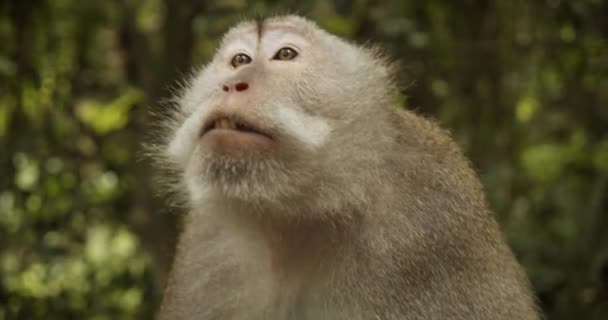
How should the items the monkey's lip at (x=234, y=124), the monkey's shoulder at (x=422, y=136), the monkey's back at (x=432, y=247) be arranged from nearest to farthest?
1. the monkey's lip at (x=234, y=124)
2. the monkey's back at (x=432, y=247)
3. the monkey's shoulder at (x=422, y=136)

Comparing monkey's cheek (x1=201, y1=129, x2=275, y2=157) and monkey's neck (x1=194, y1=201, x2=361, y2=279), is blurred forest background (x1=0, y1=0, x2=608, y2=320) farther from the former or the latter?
monkey's cheek (x1=201, y1=129, x2=275, y2=157)

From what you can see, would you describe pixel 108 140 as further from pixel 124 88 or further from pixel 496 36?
pixel 496 36

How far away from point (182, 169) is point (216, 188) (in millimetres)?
469

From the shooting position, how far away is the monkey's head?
302cm

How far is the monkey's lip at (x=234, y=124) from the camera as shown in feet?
9.73

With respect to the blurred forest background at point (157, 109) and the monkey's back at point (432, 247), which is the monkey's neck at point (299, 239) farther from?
the blurred forest background at point (157, 109)

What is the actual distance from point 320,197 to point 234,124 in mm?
434

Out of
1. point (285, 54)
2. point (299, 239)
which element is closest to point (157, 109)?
point (285, 54)

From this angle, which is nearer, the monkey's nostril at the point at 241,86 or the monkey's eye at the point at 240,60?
the monkey's nostril at the point at 241,86

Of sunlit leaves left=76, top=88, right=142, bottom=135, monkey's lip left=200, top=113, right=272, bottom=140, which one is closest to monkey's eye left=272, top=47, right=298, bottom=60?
monkey's lip left=200, top=113, right=272, bottom=140

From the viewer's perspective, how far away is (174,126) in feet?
A: 12.4

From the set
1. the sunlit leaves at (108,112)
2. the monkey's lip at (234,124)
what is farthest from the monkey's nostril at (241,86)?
the sunlit leaves at (108,112)

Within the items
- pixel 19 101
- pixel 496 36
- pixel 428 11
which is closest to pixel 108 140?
pixel 19 101

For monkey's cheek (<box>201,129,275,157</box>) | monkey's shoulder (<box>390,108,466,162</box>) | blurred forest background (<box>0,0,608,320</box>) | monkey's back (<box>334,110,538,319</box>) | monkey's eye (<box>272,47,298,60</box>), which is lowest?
monkey's back (<box>334,110,538,319</box>)
